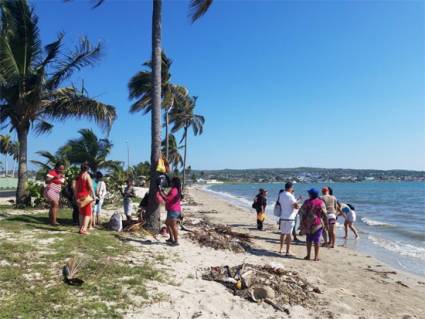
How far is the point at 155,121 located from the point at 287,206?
157 inches

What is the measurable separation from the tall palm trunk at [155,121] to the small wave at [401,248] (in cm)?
818

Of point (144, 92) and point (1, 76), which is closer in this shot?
point (1, 76)

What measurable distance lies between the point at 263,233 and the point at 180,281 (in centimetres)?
837

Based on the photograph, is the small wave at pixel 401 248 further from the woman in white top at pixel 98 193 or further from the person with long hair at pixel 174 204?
the woman in white top at pixel 98 193

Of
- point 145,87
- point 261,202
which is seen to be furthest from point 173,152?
point 261,202

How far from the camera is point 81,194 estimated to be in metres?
8.75

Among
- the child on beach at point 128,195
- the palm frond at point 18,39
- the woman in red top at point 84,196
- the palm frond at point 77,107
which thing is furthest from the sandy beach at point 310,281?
the palm frond at point 18,39

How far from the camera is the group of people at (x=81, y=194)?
28.5 feet

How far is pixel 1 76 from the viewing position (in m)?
11.8

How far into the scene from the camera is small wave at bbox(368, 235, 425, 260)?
488 inches

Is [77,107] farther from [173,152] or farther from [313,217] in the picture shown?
[173,152]

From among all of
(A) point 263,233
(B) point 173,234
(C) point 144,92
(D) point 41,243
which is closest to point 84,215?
(D) point 41,243

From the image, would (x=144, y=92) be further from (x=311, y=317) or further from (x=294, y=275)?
(x=311, y=317)

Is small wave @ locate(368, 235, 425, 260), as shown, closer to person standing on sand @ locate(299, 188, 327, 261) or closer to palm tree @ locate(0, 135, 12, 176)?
person standing on sand @ locate(299, 188, 327, 261)
